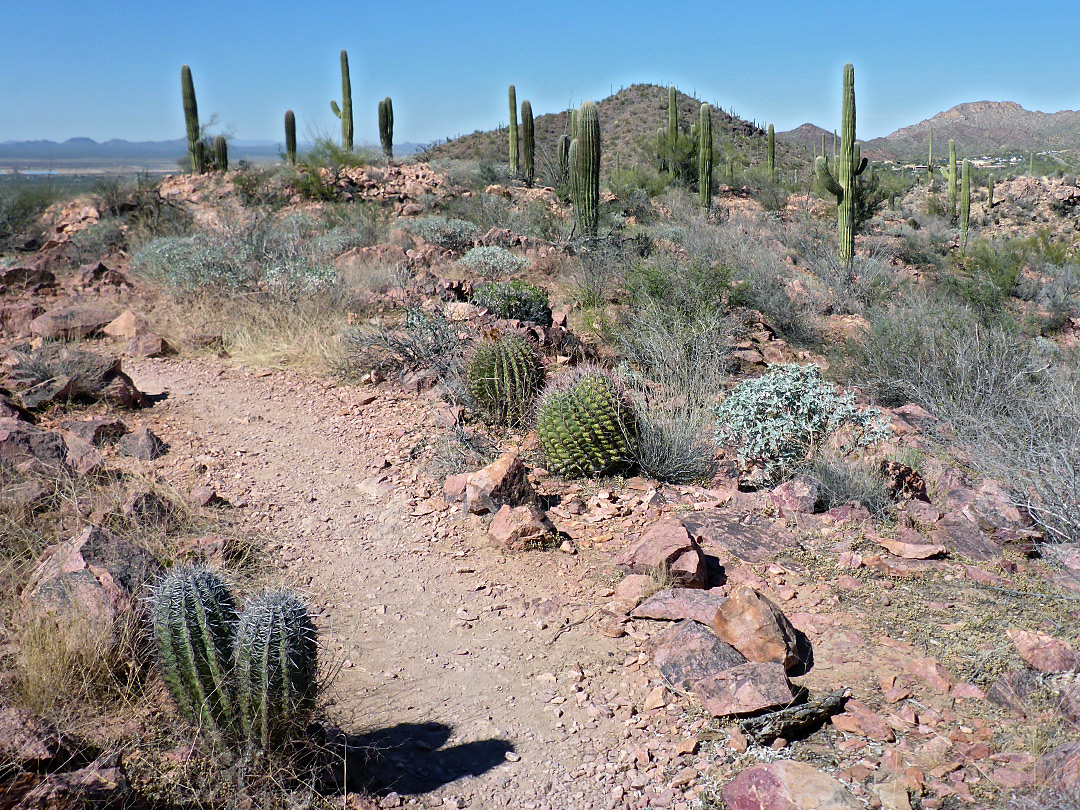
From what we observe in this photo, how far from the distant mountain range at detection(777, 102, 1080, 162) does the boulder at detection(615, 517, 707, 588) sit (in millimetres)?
67945

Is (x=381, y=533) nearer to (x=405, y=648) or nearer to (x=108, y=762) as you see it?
(x=405, y=648)

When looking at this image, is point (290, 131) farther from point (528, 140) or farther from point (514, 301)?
point (514, 301)

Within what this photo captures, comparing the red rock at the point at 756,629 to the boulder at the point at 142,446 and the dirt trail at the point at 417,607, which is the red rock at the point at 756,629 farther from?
the boulder at the point at 142,446

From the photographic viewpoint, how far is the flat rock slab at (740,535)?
4543 mm

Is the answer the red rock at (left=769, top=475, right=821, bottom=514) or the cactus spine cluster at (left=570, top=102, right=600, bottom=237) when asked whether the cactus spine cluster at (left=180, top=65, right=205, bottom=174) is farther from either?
the red rock at (left=769, top=475, right=821, bottom=514)

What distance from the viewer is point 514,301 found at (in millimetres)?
8453

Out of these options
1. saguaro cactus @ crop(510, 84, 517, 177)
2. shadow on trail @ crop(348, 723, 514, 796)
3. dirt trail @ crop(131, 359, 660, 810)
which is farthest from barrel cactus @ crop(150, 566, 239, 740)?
saguaro cactus @ crop(510, 84, 517, 177)

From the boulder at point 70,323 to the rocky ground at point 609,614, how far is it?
276cm

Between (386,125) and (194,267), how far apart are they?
19142mm

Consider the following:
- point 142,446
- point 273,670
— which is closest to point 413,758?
point 273,670

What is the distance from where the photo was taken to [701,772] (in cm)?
286

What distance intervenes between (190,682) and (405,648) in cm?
135

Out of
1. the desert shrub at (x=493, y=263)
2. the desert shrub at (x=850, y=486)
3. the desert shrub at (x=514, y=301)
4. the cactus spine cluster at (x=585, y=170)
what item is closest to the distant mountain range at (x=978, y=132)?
the cactus spine cluster at (x=585, y=170)

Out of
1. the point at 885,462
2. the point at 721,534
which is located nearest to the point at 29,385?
the point at 721,534
